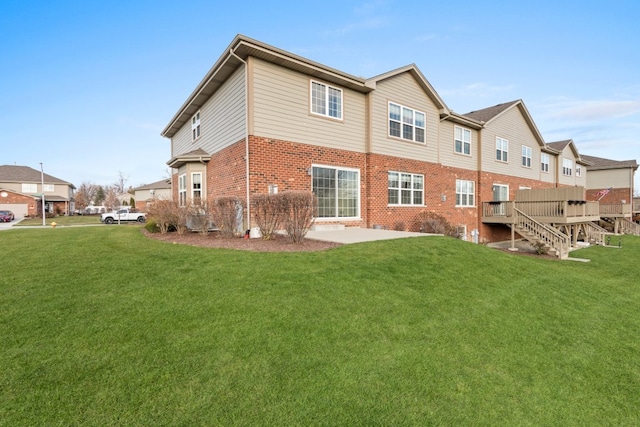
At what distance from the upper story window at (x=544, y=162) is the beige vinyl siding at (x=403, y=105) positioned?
49.3 feet

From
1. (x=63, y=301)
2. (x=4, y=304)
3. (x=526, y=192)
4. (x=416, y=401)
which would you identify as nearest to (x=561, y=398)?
(x=416, y=401)

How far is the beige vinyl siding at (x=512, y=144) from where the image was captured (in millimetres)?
19875

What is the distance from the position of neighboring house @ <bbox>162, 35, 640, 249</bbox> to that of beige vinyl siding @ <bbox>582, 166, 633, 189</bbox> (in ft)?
73.6

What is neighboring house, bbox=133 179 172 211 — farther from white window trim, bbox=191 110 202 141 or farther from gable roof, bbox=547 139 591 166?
gable roof, bbox=547 139 591 166

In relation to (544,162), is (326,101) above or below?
above

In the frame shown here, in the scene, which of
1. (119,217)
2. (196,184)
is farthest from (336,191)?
(119,217)

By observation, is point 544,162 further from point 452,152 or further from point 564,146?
point 452,152

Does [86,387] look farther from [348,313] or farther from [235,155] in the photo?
[235,155]

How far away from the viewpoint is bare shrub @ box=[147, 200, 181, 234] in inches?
416

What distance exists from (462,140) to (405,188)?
6544 mm

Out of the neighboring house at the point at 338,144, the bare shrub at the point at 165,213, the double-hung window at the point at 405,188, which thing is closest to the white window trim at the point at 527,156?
the neighboring house at the point at 338,144

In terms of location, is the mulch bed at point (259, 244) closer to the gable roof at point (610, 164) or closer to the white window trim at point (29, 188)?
the gable roof at point (610, 164)

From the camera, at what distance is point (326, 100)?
1200 centimetres

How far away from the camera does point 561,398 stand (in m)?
3.34
